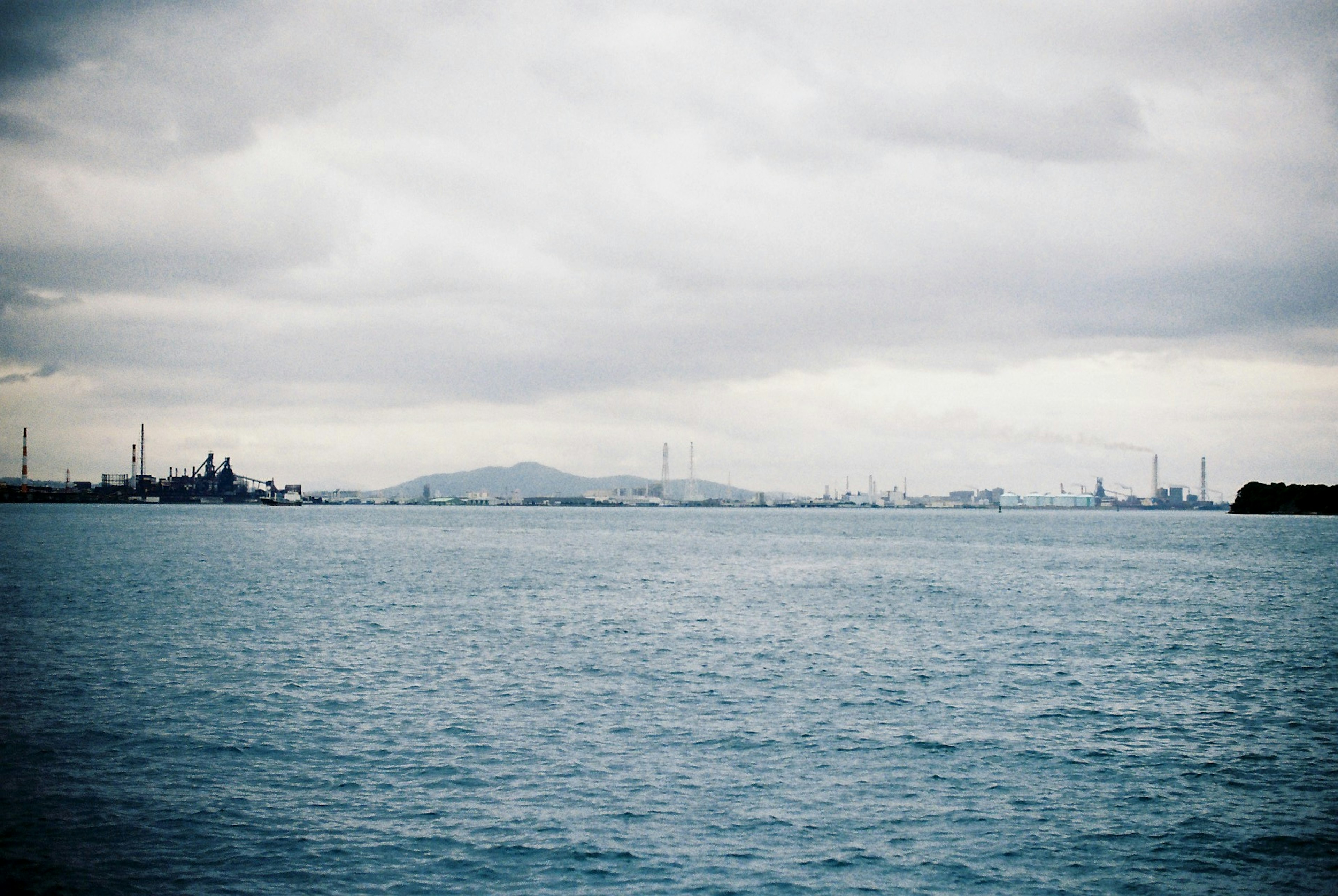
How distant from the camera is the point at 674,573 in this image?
9762 cm

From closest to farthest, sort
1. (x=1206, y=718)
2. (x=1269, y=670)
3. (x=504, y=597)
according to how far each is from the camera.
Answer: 1. (x=1206, y=718)
2. (x=1269, y=670)
3. (x=504, y=597)

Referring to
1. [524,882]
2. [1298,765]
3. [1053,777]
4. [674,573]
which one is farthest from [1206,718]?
[674,573]

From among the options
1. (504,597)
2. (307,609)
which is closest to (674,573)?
(504,597)

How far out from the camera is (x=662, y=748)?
95.1ft

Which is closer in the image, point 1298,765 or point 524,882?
point 524,882

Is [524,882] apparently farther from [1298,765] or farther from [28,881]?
[1298,765]

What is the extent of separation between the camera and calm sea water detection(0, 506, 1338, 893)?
20578 mm

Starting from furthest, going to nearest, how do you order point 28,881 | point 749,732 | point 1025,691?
point 1025,691
point 749,732
point 28,881

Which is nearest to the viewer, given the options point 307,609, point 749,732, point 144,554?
point 749,732

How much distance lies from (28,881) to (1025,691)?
33773 millimetres

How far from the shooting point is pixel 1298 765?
27844 millimetres

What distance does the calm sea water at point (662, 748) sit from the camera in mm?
20578

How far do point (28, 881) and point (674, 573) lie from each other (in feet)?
261

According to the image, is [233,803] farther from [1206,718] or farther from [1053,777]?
[1206,718]
